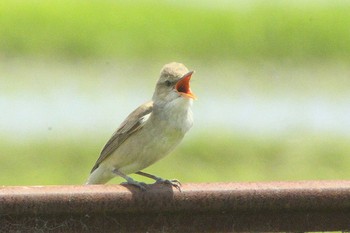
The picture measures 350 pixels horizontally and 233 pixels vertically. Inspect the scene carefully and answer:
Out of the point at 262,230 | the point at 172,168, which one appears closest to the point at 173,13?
the point at 172,168

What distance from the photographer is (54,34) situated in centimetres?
1770

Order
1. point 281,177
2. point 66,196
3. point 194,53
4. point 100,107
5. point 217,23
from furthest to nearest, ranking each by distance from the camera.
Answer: point 217,23 → point 194,53 → point 100,107 → point 281,177 → point 66,196

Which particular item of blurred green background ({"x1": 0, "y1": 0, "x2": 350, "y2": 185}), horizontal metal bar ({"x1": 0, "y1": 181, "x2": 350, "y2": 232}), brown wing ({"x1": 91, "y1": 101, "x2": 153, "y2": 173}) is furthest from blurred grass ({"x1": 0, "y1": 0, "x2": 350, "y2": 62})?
horizontal metal bar ({"x1": 0, "y1": 181, "x2": 350, "y2": 232})

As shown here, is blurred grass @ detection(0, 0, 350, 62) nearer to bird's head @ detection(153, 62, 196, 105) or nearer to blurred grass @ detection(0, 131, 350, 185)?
blurred grass @ detection(0, 131, 350, 185)

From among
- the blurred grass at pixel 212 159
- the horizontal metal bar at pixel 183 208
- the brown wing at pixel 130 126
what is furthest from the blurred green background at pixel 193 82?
the horizontal metal bar at pixel 183 208

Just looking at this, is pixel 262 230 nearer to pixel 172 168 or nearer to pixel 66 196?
pixel 66 196

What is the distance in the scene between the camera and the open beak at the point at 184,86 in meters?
7.38

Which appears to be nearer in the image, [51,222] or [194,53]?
[51,222]

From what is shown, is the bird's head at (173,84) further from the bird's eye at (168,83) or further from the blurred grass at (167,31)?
the blurred grass at (167,31)

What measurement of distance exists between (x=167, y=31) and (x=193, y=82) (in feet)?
6.89

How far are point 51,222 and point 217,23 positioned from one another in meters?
13.5

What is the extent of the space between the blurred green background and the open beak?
3.99 m

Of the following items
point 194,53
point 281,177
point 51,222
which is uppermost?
point 194,53

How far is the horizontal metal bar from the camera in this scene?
529 cm
